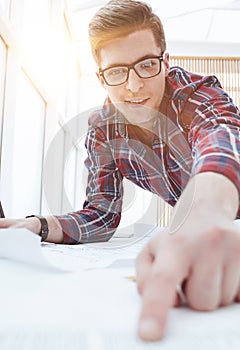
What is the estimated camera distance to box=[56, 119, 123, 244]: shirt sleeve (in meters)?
1.16

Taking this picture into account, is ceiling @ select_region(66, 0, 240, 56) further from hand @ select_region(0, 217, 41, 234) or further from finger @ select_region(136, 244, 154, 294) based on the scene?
finger @ select_region(136, 244, 154, 294)

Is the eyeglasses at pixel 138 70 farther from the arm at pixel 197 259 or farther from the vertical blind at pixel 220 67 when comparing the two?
the vertical blind at pixel 220 67

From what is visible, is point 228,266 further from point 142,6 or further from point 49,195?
point 49,195

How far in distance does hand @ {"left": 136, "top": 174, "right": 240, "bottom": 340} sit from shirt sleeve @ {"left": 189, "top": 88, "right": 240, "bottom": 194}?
0.54 feet

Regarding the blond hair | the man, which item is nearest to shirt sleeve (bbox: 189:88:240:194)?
the man

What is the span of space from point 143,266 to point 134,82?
726mm

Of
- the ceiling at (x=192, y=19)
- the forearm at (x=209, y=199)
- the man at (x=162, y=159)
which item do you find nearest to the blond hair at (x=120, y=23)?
the man at (x=162, y=159)

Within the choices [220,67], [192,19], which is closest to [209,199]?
[192,19]

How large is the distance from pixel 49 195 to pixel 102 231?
Result: 157cm

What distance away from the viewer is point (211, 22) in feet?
13.8

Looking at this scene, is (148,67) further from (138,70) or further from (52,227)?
(52,227)

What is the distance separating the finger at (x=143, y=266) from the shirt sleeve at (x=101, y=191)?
0.77 meters

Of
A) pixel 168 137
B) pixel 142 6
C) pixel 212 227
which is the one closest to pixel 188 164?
pixel 168 137

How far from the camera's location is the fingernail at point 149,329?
25 centimetres
